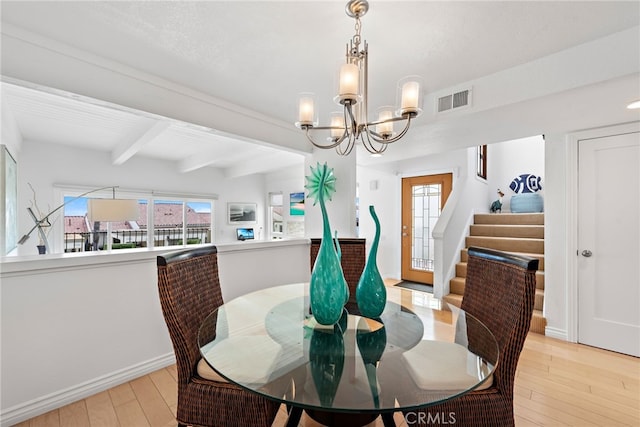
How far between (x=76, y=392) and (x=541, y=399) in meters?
3.08

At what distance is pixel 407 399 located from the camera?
2.90ft

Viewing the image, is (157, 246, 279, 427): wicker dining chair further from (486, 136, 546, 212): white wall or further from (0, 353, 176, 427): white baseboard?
(486, 136, 546, 212): white wall

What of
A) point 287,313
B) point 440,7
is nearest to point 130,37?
point 440,7

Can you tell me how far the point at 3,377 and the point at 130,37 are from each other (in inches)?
83.8

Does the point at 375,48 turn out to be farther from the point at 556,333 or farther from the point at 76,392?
the point at 556,333

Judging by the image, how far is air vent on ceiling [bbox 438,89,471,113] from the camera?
229cm

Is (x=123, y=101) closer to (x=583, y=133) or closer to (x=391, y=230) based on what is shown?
(x=583, y=133)

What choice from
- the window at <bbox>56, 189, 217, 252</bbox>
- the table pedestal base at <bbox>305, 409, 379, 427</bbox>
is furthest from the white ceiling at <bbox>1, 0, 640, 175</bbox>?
the window at <bbox>56, 189, 217, 252</bbox>

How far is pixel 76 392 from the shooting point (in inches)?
71.2

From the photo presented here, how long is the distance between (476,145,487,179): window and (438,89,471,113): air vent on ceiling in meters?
3.12

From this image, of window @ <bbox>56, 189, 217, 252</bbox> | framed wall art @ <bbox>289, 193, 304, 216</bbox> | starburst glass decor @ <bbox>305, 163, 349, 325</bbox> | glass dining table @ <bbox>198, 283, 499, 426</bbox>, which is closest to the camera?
glass dining table @ <bbox>198, 283, 499, 426</bbox>

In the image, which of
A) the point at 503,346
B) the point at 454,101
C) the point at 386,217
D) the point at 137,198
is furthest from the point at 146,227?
the point at 503,346

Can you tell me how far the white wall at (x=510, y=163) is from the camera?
16.9 ft

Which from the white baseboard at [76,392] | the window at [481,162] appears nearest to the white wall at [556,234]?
the window at [481,162]
